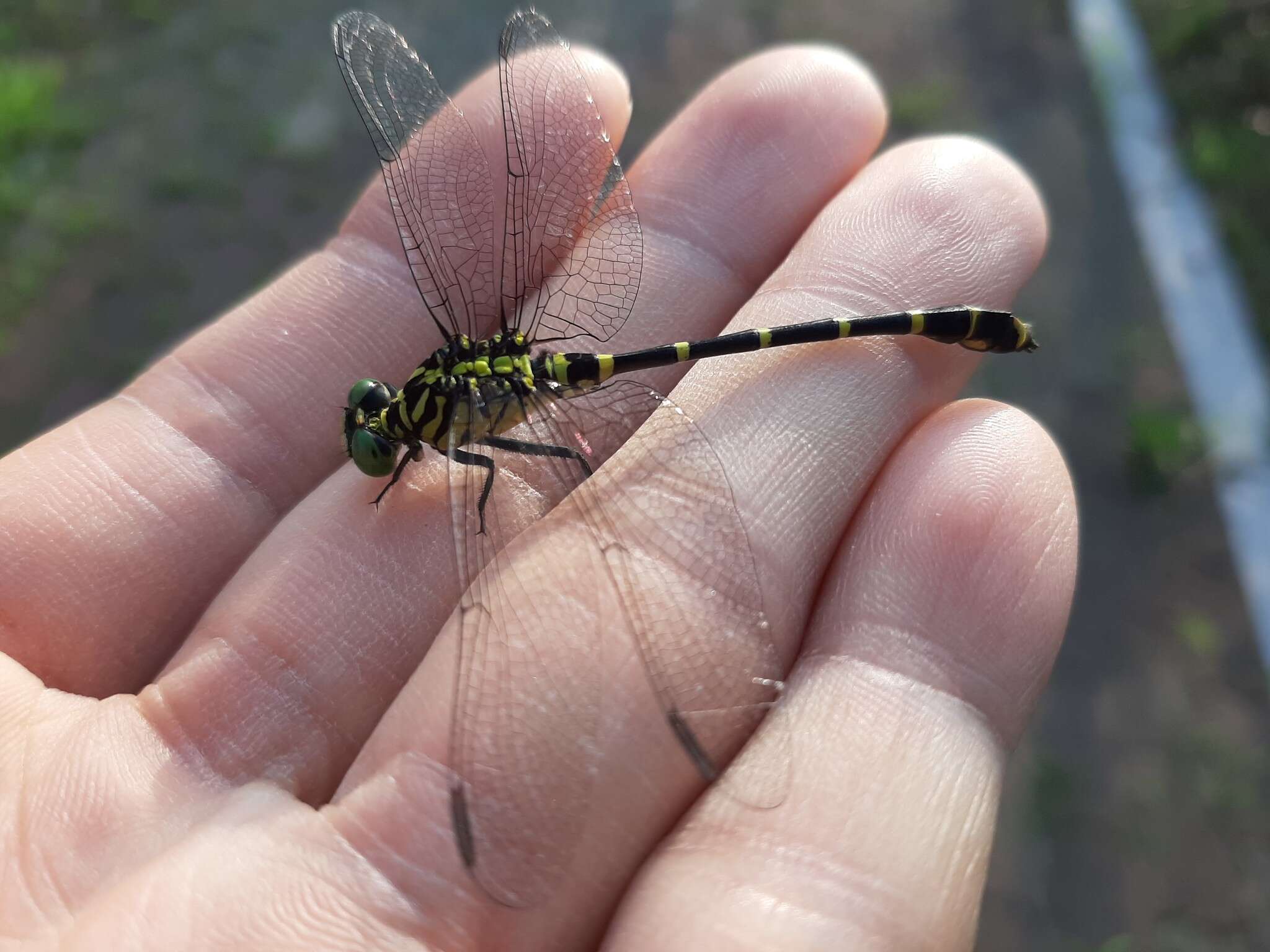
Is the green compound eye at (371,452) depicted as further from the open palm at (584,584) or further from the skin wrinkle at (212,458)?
the skin wrinkle at (212,458)

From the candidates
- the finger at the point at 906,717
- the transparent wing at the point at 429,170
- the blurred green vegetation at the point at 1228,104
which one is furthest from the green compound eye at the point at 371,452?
the blurred green vegetation at the point at 1228,104

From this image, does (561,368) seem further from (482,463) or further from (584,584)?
(584,584)

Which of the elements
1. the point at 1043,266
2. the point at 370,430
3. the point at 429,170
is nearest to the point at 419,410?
the point at 370,430

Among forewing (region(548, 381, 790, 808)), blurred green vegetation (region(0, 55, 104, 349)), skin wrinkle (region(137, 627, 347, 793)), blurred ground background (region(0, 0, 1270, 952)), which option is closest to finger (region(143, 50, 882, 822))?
skin wrinkle (region(137, 627, 347, 793))

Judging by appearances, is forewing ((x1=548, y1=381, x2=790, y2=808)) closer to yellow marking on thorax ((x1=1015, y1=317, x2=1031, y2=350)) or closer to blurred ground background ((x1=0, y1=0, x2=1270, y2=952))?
yellow marking on thorax ((x1=1015, y1=317, x2=1031, y2=350))

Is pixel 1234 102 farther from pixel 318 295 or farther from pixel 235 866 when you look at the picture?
pixel 235 866
